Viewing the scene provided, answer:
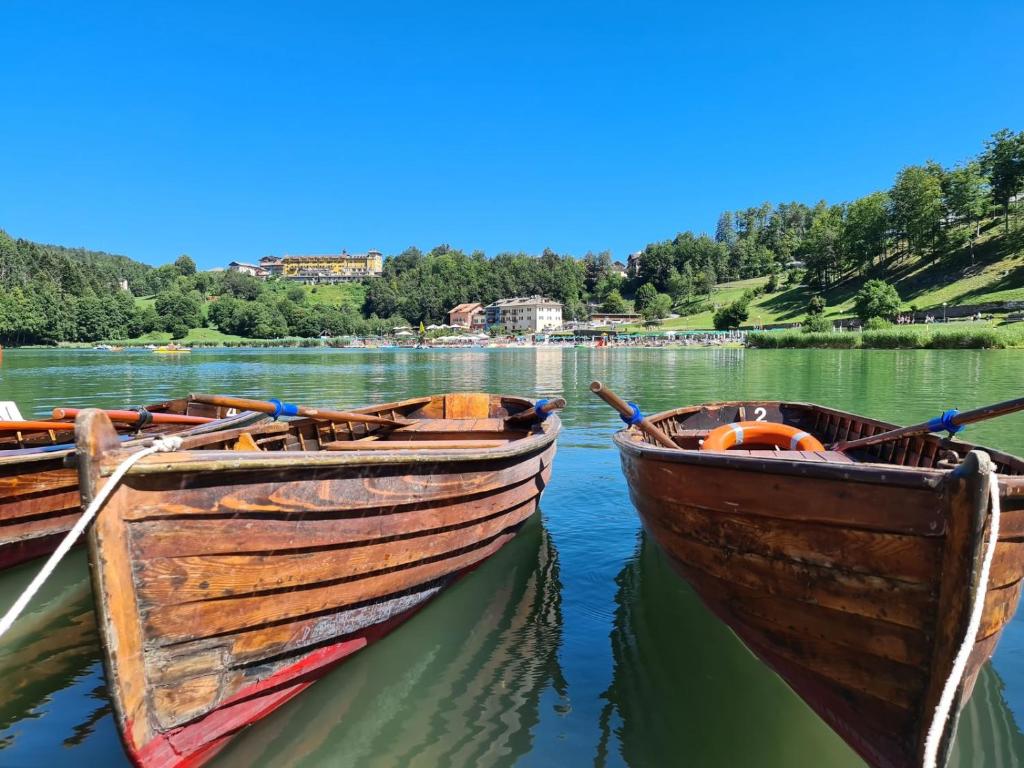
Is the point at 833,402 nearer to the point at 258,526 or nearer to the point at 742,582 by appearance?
the point at 742,582

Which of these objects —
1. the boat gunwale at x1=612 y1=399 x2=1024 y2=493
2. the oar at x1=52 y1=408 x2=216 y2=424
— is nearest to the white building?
the oar at x1=52 y1=408 x2=216 y2=424

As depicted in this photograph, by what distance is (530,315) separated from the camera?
169 meters

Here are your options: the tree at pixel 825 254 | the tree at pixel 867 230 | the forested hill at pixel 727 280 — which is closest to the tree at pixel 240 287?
the forested hill at pixel 727 280

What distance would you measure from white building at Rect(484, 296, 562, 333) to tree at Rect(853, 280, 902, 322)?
8916 cm

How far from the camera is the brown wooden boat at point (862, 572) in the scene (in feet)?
10.6

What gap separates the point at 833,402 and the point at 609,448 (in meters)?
12.1

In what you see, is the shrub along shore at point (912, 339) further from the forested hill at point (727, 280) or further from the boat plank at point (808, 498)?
the boat plank at point (808, 498)

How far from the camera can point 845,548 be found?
11.8 feet

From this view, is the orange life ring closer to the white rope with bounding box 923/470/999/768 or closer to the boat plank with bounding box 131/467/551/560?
the boat plank with bounding box 131/467/551/560

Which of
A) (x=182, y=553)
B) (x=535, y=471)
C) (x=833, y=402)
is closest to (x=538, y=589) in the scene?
(x=535, y=471)

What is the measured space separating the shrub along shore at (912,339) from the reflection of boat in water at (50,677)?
66.4 metres

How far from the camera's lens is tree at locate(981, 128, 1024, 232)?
91375 millimetres

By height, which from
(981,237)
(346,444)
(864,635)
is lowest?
(864,635)

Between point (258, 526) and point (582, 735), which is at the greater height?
point (258, 526)
